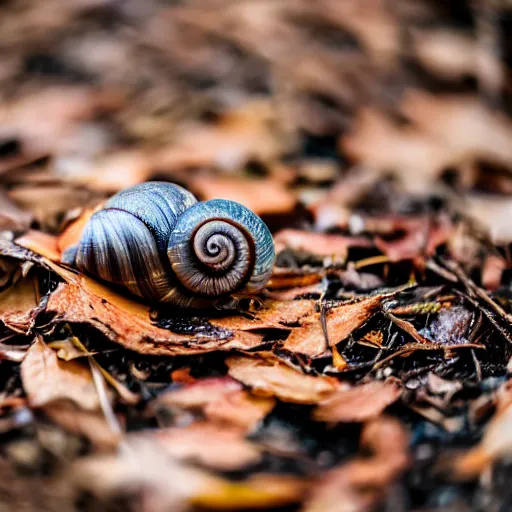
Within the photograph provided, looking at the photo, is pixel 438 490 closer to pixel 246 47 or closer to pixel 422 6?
pixel 246 47

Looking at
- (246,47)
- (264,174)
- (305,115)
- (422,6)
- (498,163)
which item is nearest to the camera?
(264,174)

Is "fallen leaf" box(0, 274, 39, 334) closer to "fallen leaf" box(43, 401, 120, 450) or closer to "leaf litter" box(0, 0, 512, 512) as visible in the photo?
"leaf litter" box(0, 0, 512, 512)

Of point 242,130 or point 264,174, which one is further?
point 242,130

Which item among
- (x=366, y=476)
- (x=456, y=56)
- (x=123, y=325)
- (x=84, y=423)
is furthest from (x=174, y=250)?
(x=456, y=56)

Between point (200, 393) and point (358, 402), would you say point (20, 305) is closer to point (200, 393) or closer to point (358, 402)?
point (200, 393)

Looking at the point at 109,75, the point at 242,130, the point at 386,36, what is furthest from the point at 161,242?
the point at 386,36

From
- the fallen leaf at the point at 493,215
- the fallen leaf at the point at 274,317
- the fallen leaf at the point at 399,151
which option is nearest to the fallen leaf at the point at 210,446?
the fallen leaf at the point at 274,317

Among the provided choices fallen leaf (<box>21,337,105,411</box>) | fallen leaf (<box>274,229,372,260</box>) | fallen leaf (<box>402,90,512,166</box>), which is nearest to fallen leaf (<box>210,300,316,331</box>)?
fallen leaf (<box>274,229,372,260</box>)
